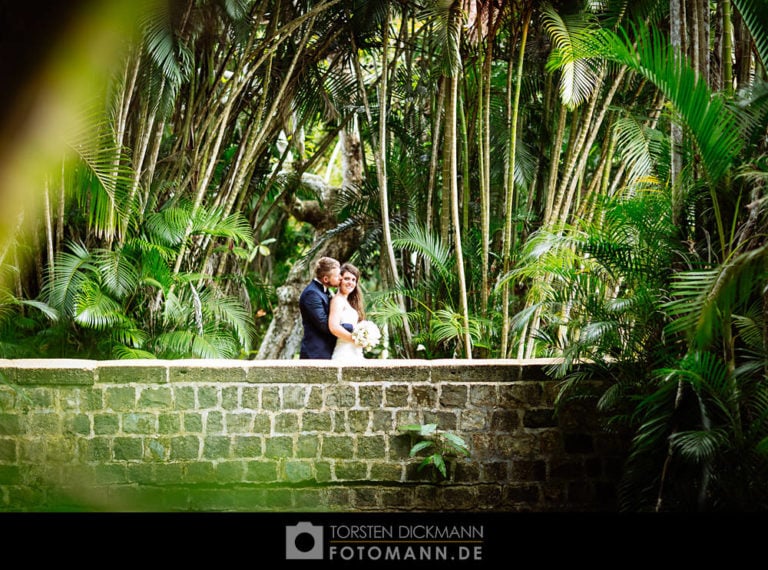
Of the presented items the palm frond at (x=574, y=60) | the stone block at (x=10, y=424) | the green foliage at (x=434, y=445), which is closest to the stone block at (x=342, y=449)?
the green foliage at (x=434, y=445)

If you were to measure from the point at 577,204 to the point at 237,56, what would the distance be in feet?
11.9

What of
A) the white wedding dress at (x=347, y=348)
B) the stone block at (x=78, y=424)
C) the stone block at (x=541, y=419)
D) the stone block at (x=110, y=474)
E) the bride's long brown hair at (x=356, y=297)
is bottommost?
the stone block at (x=110, y=474)

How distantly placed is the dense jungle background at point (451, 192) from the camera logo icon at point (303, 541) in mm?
1654

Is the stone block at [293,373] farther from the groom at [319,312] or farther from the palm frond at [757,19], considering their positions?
the palm frond at [757,19]

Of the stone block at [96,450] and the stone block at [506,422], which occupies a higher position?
the stone block at [506,422]

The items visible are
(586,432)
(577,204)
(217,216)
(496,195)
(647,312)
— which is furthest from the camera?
(496,195)

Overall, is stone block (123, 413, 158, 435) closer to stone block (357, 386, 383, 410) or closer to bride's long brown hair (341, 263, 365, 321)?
stone block (357, 386, 383, 410)

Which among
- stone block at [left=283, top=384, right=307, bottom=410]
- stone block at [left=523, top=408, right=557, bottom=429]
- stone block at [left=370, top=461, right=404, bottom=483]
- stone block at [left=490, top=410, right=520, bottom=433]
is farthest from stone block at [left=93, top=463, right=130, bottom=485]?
stone block at [left=523, top=408, right=557, bottom=429]

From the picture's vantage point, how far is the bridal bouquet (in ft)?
18.0

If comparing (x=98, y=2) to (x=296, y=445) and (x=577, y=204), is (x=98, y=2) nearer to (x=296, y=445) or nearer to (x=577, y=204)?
(x=296, y=445)

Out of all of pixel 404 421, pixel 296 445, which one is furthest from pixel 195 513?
pixel 404 421

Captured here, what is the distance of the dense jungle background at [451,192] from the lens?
3.65 meters

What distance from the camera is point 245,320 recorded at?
7.09 meters

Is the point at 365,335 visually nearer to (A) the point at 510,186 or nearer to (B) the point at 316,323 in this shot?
(B) the point at 316,323
